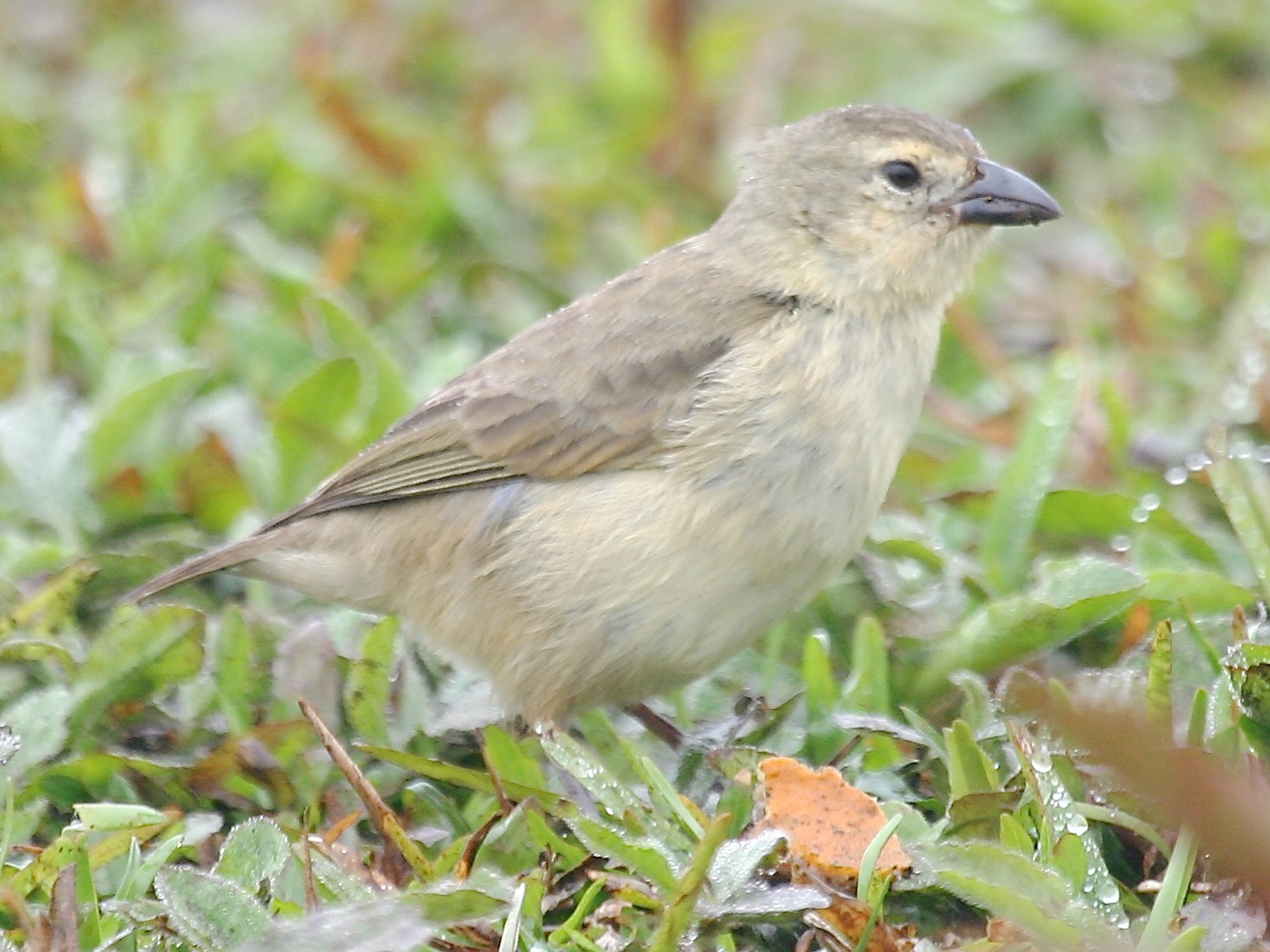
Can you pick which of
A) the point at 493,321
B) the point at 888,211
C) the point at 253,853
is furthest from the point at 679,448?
the point at 493,321

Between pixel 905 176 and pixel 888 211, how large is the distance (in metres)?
0.11

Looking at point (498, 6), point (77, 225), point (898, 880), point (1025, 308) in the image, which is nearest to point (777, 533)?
point (898, 880)

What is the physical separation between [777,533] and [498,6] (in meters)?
5.51

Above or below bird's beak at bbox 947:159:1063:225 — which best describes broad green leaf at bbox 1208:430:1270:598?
below

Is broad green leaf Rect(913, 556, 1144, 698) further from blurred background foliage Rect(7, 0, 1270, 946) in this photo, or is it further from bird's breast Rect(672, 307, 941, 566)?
bird's breast Rect(672, 307, 941, 566)

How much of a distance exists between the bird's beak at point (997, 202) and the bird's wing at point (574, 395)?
0.54m

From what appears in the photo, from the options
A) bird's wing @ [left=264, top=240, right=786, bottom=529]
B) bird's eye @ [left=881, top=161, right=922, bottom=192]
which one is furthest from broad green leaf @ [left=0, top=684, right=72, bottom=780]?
bird's eye @ [left=881, top=161, right=922, bottom=192]

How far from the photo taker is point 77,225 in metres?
6.55

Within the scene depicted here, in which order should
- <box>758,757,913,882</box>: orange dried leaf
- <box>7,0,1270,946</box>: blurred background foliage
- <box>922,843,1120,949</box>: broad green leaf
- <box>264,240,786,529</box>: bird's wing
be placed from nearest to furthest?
1. <box>922,843,1120,949</box>: broad green leaf
2. <box>758,757,913,882</box>: orange dried leaf
3. <box>7,0,1270,946</box>: blurred background foliage
4. <box>264,240,786,529</box>: bird's wing

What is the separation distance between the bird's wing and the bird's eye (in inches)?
18.1

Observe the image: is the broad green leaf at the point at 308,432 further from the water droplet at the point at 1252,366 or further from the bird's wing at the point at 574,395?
the water droplet at the point at 1252,366

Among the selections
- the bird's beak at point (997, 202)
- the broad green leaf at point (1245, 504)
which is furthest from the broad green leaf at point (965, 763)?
the bird's beak at point (997, 202)

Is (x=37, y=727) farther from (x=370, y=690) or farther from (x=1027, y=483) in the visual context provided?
(x=1027, y=483)

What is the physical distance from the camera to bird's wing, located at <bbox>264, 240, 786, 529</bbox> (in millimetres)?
4457
